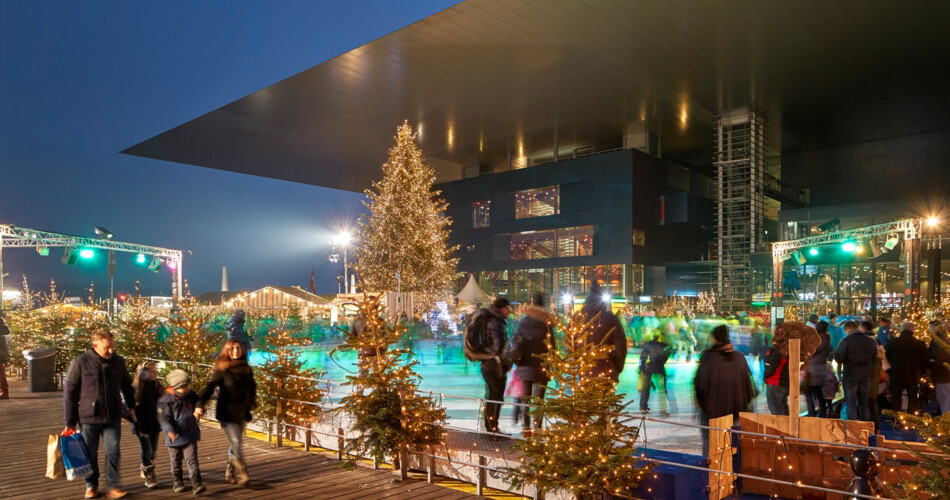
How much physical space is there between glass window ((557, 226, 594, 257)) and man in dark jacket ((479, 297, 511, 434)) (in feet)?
113

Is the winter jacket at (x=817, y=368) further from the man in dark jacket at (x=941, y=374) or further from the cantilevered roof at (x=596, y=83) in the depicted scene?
the cantilevered roof at (x=596, y=83)

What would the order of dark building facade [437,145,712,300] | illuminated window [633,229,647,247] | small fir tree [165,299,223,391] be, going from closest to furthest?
small fir tree [165,299,223,391] → illuminated window [633,229,647,247] → dark building facade [437,145,712,300]

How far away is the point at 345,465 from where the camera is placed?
7.77m

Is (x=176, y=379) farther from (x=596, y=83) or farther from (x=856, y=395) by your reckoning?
(x=596, y=83)

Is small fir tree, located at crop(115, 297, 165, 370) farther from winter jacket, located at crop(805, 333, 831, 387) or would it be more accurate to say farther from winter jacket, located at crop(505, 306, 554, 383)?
winter jacket, located at crop(805, 333, 831, 387)

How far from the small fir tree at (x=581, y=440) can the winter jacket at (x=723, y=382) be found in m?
1.44

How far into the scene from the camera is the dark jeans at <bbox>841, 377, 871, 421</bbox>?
9.66 metres

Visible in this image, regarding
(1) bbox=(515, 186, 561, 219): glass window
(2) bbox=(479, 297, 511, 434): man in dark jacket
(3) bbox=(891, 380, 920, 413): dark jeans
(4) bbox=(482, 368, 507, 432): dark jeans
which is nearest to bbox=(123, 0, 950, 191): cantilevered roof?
(1) bbox=(515, 186, 561, 219): glass window

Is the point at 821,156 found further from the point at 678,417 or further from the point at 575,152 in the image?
the point at 678,417

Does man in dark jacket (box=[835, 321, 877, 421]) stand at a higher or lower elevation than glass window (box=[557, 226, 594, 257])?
lower

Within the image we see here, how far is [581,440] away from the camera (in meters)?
5.85

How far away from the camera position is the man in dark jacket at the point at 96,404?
6750 millimetres

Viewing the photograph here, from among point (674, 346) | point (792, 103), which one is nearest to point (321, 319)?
point (674, 346)

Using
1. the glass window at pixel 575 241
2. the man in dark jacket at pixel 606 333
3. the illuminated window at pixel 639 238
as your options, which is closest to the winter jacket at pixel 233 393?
the man in dark jacket at pixel 606 333
